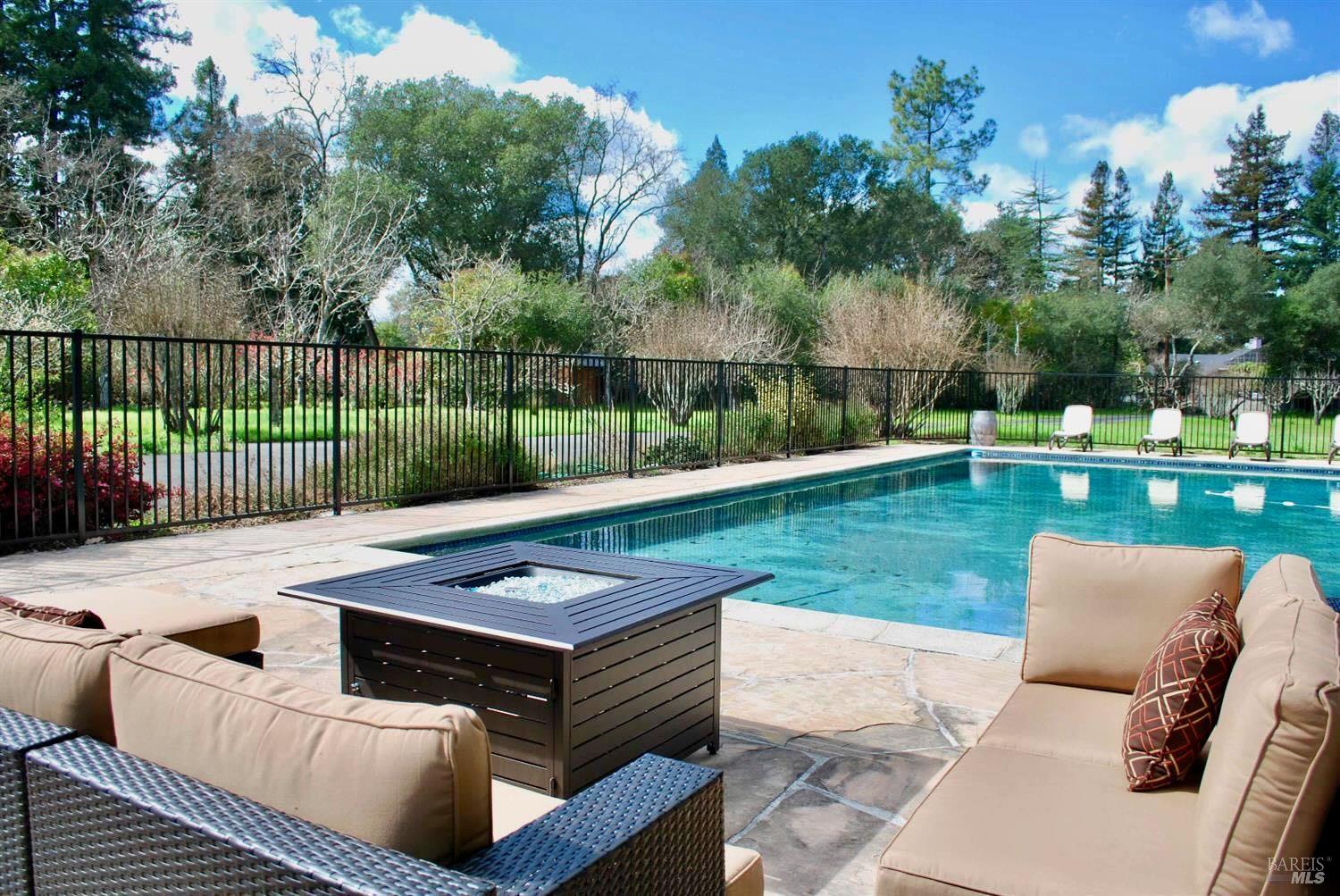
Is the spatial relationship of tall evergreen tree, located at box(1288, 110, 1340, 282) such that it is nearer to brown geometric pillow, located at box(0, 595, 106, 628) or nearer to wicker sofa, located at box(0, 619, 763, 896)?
wicker sofa, located at box(0, 619, 763, 896)

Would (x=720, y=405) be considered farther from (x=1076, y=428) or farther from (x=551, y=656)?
(x=551, y=656)

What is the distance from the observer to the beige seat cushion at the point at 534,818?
1718 mm

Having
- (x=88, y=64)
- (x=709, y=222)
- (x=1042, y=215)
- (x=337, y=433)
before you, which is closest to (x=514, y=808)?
(x=337, y=433)

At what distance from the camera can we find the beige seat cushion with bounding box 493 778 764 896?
172cm

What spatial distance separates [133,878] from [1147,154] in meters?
49.8

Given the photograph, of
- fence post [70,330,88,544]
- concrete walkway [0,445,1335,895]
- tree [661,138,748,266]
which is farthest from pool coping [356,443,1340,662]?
tree [661,138,748,266]

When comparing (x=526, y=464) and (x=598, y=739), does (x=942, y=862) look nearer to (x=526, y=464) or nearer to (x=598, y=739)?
(x=598, y=739)

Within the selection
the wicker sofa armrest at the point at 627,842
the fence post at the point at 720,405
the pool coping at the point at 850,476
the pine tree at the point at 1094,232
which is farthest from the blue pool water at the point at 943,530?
the pine tree at the point at 1094,232

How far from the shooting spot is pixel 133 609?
3.18 metres

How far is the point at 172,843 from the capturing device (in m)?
1.19

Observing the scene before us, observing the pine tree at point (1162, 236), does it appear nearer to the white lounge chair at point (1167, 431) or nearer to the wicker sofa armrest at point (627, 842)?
the white lounge chair at point (1167, 431)

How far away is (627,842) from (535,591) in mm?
1902

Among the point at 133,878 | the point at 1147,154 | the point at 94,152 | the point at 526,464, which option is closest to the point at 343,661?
the point at 133,878

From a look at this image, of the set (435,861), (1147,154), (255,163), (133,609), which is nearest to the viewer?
(435,861)
